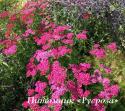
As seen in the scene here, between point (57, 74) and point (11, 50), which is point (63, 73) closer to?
point (57, 74)

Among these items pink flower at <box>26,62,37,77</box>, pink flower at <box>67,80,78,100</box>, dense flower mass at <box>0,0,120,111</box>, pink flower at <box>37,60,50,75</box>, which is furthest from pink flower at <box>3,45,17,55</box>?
pink flower at <box>67,80,78,100</box>

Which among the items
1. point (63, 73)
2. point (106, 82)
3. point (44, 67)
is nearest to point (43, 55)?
point (44, 67)

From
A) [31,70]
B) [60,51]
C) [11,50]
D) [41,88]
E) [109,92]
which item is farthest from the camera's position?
[11,50]

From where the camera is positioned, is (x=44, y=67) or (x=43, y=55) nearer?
(x=44, y=67)

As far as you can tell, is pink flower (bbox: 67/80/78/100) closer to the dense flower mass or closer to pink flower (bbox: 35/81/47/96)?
the dense flower mass

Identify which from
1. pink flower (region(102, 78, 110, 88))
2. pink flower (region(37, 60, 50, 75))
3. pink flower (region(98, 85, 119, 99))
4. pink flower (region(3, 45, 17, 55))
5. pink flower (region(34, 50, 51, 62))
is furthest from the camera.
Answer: pink flower (region(3, 45, 17, 55))

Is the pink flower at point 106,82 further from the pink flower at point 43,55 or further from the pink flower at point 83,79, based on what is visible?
the pink flower at point 43,55

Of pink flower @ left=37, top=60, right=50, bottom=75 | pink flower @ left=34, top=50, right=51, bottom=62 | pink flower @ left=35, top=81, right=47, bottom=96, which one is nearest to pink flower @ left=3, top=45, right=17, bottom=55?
pink flower @ left=34, top=50, right=51, bottom=62

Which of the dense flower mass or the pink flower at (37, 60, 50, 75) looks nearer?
the dense flower mass

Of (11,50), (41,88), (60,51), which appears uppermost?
(60,51)

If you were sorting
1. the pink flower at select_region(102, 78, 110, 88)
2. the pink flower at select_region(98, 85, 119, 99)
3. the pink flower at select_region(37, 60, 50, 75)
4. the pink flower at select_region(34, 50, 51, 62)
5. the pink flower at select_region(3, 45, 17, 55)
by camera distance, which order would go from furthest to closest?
1. the pink flower at select_region(3, 45, 17, 55)
2. the pink flower at select_region(34, 50, 51, 62)
3. the pink flower at select_region(37, 60, 50, 75)
4. the pink flower at select_region(102, 78, 110, 88)
5. the pink flower at select_region(98, 85, 119, 99)

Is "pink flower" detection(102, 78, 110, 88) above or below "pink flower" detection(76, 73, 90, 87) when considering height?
below

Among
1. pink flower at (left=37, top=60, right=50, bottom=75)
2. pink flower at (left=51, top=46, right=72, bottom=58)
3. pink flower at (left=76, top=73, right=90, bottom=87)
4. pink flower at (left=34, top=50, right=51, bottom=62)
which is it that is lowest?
pink flower at (left=76, top=73, right=90, bottom=87)

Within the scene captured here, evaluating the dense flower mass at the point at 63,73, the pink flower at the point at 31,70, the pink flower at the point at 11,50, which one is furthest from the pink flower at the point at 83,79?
the pink flower at the point at 11,50
